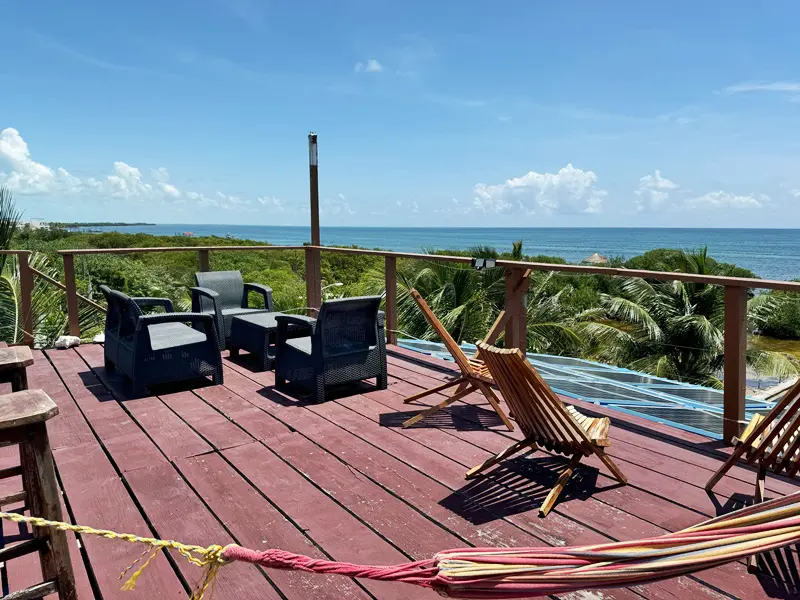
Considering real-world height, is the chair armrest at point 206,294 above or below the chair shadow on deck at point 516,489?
above

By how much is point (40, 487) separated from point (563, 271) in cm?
336

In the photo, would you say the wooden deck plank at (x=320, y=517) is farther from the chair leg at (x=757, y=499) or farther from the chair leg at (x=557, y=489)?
the chair leg at (x=757, y=499)

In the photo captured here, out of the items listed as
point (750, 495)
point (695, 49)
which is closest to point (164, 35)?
point (750, 495)

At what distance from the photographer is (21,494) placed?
1788mm

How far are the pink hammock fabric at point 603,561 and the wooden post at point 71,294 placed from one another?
225 inches

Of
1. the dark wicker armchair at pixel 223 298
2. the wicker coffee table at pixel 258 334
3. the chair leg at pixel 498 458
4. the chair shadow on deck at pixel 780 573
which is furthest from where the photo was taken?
the dark wicker armchair at pixel 223 298

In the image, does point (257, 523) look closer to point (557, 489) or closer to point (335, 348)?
point (557, 489)

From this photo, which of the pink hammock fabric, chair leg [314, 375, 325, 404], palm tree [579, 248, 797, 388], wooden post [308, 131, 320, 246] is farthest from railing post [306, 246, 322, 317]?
palm tree [579, 248, 797, 388]

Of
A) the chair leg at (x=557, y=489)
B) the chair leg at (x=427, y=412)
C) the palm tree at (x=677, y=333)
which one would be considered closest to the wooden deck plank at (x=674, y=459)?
the chair leg at (x=427, y=412)

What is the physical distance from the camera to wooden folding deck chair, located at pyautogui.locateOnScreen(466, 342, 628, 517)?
2.50m

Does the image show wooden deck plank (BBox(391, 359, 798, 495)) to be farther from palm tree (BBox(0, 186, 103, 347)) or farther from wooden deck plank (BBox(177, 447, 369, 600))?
palm tree (BBox(0, 186, 103, 347))

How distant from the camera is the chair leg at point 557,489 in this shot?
242 centimetres

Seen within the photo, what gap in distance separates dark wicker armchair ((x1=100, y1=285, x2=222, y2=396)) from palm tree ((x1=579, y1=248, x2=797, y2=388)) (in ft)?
31.3

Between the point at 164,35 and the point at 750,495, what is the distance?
14.5m
